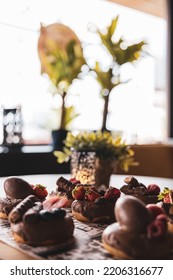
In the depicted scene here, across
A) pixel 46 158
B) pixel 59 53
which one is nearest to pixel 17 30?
pixel 59 53

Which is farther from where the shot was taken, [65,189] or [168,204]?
[65,189]

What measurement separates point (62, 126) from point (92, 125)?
89 cm

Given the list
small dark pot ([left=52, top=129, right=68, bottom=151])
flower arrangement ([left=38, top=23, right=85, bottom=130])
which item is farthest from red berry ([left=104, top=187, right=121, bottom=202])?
flower arrangement ([left=38, top=23, right=85, bottom=130])

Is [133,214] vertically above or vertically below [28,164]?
above

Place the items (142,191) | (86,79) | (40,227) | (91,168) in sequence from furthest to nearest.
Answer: (86,79) → (91,168) → (142,191) → (40,227)

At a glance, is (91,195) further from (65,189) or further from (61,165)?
(61,165)

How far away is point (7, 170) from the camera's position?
368 centimetres

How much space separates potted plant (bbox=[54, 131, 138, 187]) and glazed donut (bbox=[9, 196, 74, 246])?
985 mm

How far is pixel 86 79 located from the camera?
4793 mm

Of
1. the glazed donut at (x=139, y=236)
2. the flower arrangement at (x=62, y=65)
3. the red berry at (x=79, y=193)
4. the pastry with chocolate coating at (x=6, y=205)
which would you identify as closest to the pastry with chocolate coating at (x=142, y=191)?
the red berry at (x=79, y=193)

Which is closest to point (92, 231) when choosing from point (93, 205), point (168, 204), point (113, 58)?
point (93, 205)

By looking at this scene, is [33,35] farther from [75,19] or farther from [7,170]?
[7,170]

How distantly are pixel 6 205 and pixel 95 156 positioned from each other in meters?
0.81

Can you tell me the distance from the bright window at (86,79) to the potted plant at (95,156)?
76.1 inches
